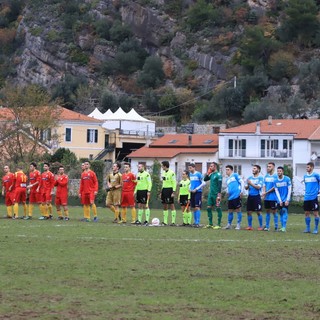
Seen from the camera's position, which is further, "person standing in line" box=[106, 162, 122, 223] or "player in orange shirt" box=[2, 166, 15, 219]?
"player in orange shirt" box=[2, 166, 15, 219]

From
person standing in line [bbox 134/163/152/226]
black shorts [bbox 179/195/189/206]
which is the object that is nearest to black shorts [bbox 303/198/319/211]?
black shorts [bbox 179/195/189/206]

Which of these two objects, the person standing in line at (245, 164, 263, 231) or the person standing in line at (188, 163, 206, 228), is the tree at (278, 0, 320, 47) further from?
the person standing in line at (245, 164, 263, 231)

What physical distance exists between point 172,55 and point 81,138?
39.4 m

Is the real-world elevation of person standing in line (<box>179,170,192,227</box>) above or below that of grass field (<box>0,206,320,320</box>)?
above

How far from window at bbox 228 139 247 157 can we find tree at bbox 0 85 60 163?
17.3 metres

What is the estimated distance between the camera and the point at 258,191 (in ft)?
101

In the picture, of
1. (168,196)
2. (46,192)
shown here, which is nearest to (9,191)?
(46,192)

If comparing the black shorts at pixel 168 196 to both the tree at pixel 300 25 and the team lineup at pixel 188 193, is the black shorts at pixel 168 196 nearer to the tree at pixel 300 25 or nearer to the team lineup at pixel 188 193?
the team lineup at pixel 188 193

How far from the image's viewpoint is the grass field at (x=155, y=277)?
13.2m

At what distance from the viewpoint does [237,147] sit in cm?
9644

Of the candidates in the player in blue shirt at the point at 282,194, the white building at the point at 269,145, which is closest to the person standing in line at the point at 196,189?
the player in blue shirt at the point at 282,194

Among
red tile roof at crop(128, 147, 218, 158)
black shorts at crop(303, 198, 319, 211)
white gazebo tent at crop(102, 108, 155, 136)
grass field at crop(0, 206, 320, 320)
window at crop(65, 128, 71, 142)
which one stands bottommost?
grass field at crop(0, 206, 320, 320)

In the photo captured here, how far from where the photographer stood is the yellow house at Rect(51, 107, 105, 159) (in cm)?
10356

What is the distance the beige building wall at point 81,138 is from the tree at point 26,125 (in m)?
11.9
